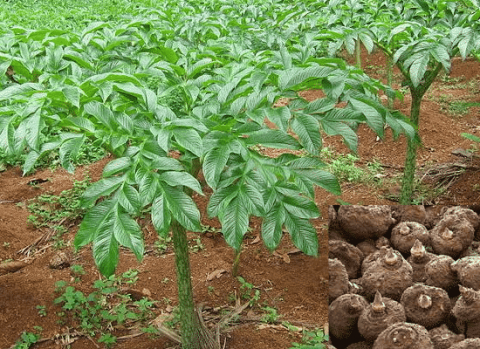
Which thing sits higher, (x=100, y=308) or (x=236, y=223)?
(x=236, y=223)

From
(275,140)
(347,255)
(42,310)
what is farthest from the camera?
(42,310)

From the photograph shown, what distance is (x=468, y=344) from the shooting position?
1.72 meters

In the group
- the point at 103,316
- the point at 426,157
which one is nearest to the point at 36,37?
the point at 103,316

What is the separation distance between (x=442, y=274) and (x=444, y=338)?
262 mm

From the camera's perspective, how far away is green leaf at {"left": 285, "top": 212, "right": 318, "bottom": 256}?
2.00m

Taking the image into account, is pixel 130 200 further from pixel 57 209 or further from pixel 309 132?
pixel 57 209

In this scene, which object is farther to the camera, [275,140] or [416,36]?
[416,36]

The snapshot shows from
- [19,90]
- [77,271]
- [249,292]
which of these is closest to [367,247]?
[249,292]

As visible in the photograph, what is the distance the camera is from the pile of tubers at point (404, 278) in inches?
72.3

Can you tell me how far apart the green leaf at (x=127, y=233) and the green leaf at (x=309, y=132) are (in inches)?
24.2

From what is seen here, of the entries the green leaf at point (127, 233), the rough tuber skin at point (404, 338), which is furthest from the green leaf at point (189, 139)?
the rough tuber skin at point (404, 338)

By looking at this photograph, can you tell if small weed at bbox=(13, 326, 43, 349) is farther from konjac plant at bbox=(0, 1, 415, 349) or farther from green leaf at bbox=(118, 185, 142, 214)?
green leaf at bbox=(118, 185, 142, 214)

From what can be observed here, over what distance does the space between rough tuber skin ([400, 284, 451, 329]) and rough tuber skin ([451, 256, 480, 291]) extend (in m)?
0.08

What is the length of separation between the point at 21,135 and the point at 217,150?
0.63m
